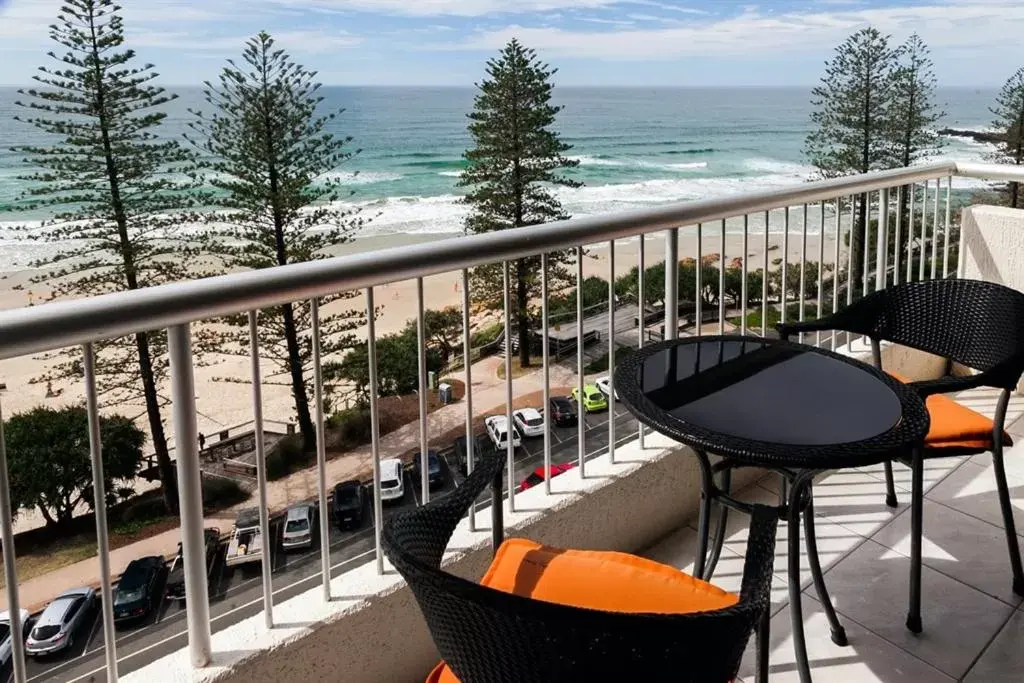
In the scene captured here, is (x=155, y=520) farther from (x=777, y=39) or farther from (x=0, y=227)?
(x=777, y=39)

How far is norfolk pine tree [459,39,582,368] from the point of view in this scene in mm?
22094

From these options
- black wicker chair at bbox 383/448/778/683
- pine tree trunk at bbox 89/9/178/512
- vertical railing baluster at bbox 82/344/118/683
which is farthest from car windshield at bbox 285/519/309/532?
black wicker chair at bbox 383/448/778/683

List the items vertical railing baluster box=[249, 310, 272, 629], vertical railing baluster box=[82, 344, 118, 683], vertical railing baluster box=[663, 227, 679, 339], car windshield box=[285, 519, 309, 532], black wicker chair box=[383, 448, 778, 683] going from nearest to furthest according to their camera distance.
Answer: black wicker chair box=[383, 448, 778, 683] → vertical railing baluster box=[82, 344, 118, 683] → vertical railing baluster box=[249, 310, 272, 629] → vertical railing baluster box=[663, 227, 679, 339] → car windshield box=[285, 519, 309, 532]

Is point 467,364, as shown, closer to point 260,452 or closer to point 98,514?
point 260,452

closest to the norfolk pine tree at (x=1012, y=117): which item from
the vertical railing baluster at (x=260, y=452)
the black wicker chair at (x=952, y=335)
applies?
the black wicker chair at (x=952, y=335)

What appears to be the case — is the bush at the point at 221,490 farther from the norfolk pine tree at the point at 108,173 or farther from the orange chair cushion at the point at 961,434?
the orange chair cushion at the point at 961,434

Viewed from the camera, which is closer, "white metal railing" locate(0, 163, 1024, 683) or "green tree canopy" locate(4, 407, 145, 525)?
"white metal railing" locate(0, 163, 1024, 683)

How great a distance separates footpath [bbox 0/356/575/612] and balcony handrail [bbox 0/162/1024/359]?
8.57 meters

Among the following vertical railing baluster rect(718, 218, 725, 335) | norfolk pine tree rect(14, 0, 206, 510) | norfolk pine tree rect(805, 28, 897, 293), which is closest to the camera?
vertical railing baluster rect(718, 218, 725, 335)

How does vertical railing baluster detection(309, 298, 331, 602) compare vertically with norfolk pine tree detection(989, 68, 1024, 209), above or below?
below

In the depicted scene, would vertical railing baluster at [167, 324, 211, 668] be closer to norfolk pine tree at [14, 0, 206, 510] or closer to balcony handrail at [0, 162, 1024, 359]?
balcony handrail at [0, 162, 1024, 359]

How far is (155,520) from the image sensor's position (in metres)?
17.7

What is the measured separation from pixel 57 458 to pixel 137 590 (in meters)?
6.07

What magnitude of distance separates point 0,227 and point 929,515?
2813 cm
